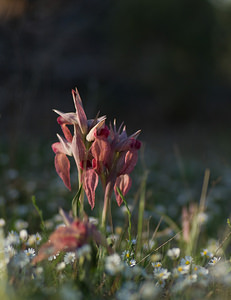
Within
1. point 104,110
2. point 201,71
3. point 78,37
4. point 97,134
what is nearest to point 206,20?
point 201,71

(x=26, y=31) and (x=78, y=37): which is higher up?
(x=26, y=31)

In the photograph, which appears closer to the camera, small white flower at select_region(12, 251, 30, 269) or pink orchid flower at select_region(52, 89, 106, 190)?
small white flower at select_region(12, 251, 30, 269)

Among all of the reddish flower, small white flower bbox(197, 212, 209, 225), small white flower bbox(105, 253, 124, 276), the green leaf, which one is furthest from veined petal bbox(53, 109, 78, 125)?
small white flower bbox(197, 212, 209, 225)

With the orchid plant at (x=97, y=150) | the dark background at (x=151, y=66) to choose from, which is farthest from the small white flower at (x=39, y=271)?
the dark background at (x=151, y=66)

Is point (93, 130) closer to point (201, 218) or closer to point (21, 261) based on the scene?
point (21, 261)

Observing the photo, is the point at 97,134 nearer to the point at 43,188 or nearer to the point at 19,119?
the point at 19,119

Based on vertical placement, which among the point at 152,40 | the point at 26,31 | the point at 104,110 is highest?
the point at 26,31

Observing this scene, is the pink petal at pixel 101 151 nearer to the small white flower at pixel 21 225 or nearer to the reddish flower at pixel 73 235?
the reddish flower at pixel 73 235

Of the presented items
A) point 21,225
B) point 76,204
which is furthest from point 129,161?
point 21,225

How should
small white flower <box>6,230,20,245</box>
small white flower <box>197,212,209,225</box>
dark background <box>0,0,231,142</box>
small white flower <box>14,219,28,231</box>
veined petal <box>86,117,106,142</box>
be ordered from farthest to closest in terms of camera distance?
dark background <box>0,0,231,142</box>, small white flower <box>197,212,209,225</box>, small white flower <box>14,219,28,231</box>, small white flower <box>6,230,20,245</box>, veined petal <box>86,117,106,142</box>

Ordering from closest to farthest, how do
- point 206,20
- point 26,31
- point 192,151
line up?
point 26,31, point 192,151, point 206,20

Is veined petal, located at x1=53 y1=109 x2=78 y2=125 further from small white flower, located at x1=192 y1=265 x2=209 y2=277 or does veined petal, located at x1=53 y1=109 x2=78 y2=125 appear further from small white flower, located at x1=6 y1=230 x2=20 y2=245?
small white flower, located at x1=192 y1=265 x2=209 y2=277
